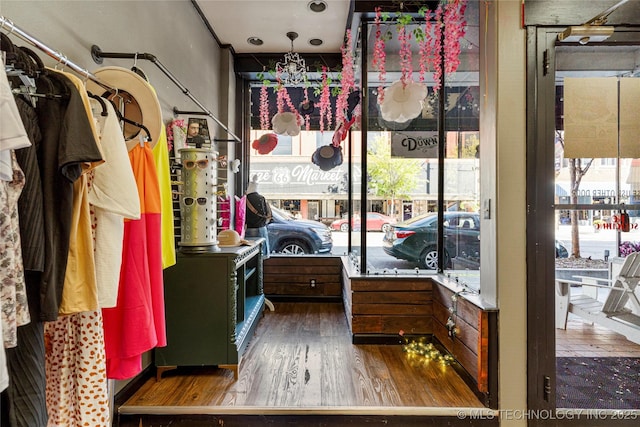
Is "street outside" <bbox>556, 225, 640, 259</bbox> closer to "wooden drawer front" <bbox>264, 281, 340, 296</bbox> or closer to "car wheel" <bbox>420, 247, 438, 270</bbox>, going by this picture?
"car wheel" <bbox>420, 247, 438, 270</bbox>

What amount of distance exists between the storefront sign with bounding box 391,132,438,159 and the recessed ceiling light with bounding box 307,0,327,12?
1391 mm

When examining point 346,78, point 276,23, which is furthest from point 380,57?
point 276,23

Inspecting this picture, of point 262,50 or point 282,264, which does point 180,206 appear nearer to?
point 282,264

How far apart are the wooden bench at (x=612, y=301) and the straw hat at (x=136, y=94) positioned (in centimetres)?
242

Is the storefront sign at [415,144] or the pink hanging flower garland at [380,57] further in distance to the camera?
the storefront sign at [415,144]

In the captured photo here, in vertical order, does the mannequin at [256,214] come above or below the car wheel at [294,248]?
above

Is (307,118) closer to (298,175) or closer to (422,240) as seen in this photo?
(298,175)

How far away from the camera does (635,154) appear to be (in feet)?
6.64

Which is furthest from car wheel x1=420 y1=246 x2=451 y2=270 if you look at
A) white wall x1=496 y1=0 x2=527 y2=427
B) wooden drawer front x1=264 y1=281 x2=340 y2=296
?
wooden drawer front x1=264 y1=281 x2=340 y2=296

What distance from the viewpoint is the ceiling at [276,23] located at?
3303 millimetres

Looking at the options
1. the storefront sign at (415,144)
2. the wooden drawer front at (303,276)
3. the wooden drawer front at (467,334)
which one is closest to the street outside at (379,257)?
the wooden drawer front at (467,334)

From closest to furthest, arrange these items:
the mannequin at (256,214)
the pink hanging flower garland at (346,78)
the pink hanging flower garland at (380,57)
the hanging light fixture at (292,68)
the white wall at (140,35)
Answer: the white wall at (140,35), the pink hanging flower garland at (380,57), the pink hanging flower garland at (346,78), the mannequin at (256,214), the hanging light fixture at (292,68)

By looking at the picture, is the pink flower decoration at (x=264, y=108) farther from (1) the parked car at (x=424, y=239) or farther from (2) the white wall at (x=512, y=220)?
(2) the white wall at (x=512, y=220)

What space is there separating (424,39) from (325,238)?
258 centimetres
